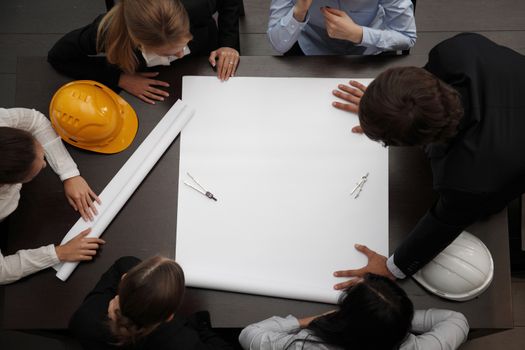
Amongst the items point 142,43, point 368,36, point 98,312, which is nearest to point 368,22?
point 368,36

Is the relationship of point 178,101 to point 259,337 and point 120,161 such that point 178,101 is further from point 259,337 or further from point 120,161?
point 259,337

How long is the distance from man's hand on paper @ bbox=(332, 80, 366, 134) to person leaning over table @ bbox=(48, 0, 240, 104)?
317mm

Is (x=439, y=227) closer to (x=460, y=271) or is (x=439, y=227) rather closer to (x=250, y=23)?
(x=460, y=271)

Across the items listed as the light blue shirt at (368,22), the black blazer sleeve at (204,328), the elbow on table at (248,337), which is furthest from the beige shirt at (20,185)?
the light blue shirt at (368,22)

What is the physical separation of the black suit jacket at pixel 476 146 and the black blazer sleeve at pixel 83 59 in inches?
36.5

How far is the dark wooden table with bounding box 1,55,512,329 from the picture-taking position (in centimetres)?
119

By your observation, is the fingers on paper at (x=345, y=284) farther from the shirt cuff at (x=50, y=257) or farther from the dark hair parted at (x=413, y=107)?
the shirt cuff at (x=50, y=257)

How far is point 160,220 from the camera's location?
1.26m

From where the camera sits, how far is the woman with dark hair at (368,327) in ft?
3.28

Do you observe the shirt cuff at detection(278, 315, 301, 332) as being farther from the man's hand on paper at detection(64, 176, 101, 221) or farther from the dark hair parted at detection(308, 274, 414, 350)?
the man's hand on paper at detection(64, 176, 101, 221)

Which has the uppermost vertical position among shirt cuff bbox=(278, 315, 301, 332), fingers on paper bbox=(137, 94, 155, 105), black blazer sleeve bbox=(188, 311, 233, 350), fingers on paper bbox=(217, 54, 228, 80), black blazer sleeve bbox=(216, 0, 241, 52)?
black blazer sleeve bbox=(216, 0, 241, 52)

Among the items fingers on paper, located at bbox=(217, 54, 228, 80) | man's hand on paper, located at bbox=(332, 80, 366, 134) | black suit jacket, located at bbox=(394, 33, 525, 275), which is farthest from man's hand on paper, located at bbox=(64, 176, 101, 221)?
black suit jacket, located at bbox=(394, 33, 525, 275)

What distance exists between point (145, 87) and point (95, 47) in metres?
0.19

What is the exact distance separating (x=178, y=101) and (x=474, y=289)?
37.0 inches
